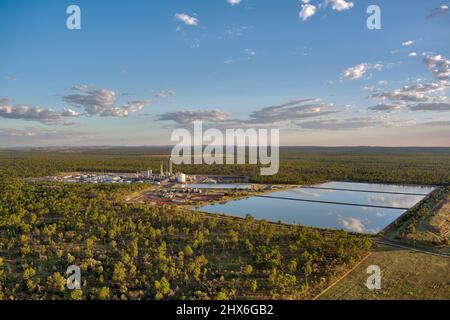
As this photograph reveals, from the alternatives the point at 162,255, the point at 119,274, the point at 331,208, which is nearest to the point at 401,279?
the point at 162,255

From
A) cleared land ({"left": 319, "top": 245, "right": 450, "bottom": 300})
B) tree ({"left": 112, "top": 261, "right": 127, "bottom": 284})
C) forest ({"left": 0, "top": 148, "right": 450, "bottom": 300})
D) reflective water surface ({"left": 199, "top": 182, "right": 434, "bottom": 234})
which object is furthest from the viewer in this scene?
reflective water surface ({"left": 199, "top": 182, "right": 434, "bottom": 234})

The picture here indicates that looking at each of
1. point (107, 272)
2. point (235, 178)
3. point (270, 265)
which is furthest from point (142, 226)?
point (235, 178)

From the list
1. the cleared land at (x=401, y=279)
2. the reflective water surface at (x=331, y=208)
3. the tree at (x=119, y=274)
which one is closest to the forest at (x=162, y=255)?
the tree at (x=119, y=274)

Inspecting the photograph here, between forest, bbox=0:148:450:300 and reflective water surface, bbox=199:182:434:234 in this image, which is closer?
forest, bbox=0:148:450:300

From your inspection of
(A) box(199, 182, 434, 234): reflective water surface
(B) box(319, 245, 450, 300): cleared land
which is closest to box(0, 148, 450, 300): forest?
(B) box(319, 245, 450, 300): cleared land

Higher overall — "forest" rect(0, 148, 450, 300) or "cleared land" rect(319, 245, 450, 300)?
"forest" rect(0, 148, 450, 300)

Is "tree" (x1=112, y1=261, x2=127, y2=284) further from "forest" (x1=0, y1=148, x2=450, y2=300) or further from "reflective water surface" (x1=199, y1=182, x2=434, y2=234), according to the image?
"reflective water surface" (x1=199, y1=182, x2=434, y2=234)
